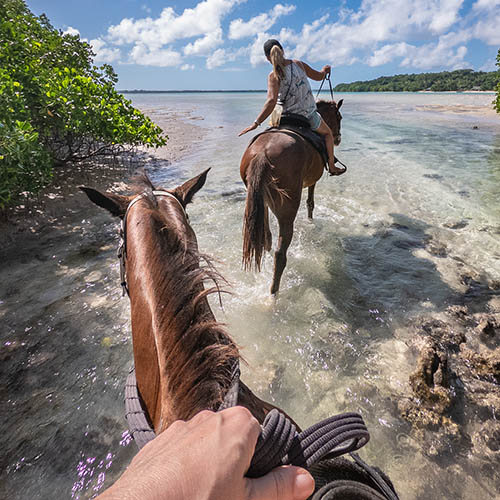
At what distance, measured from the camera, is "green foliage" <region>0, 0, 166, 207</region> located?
183 inches

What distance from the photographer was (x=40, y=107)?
6512 mm

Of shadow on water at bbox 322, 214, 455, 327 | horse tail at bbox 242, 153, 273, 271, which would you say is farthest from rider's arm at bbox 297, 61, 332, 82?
shadow on water at bbox 322, 214, 455, 327

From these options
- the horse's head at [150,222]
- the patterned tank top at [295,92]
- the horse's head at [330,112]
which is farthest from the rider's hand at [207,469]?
the horse's head at [330,112]

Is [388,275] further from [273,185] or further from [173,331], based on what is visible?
[173,331]

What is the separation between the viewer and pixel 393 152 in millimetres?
12961

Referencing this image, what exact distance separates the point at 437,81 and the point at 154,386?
393ft

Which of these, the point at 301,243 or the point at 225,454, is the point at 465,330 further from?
the point at 225,454

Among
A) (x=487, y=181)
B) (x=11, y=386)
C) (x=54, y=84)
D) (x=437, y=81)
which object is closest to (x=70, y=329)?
(x=11, y=386)

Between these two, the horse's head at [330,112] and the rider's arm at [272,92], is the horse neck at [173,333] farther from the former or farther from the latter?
the horse's head at [330,112]

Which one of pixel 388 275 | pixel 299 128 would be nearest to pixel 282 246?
pixel 299 128

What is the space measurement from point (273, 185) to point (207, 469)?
325 centimetres

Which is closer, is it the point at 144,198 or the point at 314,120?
the point at 144,198

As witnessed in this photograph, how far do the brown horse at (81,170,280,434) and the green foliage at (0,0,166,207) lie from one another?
15.2ft

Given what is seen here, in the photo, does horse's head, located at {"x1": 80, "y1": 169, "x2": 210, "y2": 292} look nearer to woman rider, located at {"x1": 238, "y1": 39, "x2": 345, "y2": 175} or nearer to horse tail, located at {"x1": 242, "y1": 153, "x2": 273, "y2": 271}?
horse tail, located at {"x1": 242, "y1": 153, "x2": 273, "y2": 271}
